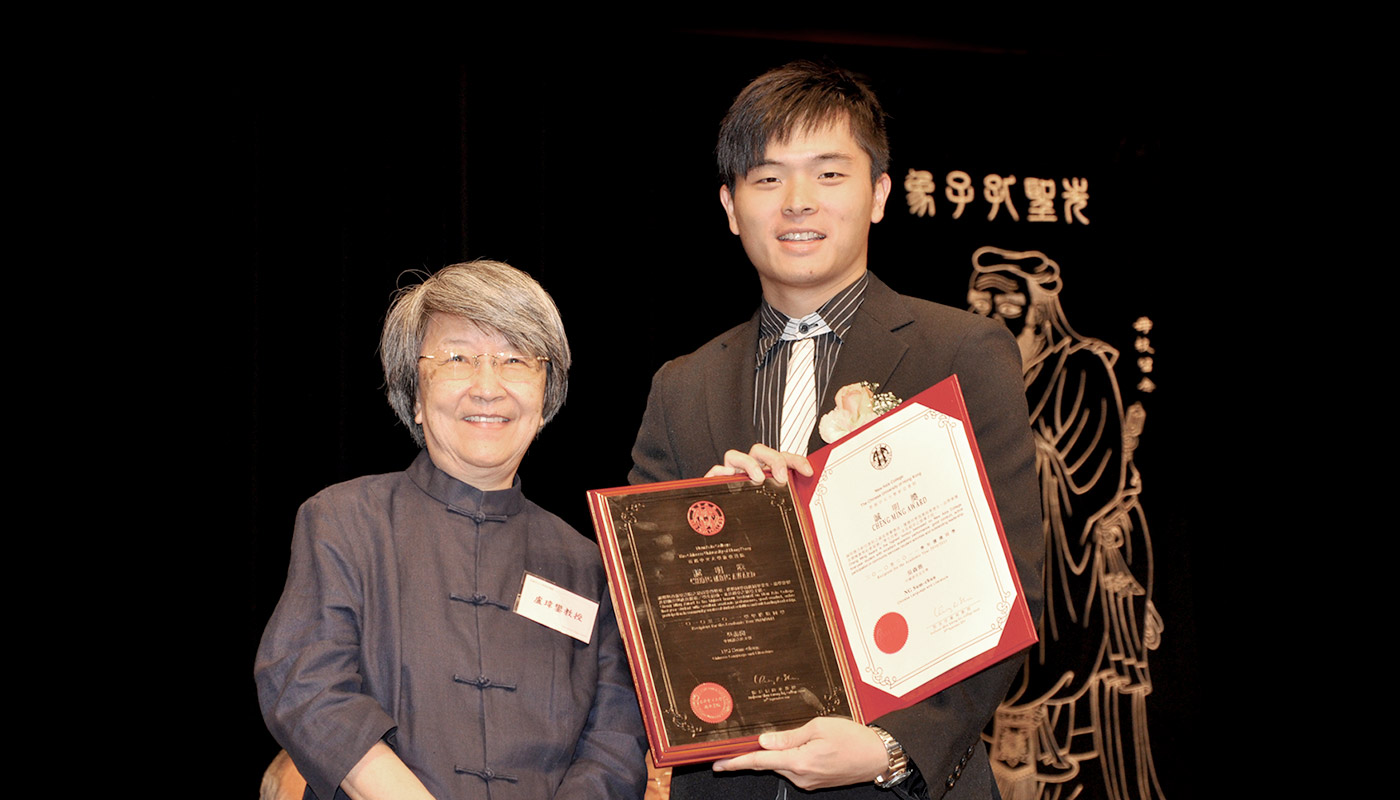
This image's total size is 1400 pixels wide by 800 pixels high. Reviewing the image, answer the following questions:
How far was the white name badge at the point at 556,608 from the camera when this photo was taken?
172 cm

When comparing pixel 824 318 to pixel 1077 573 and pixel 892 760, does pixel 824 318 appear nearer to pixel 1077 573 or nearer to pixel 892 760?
pixel 892 760

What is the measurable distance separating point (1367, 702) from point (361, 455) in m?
3.51

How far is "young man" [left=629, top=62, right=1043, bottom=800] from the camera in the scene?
1660mm

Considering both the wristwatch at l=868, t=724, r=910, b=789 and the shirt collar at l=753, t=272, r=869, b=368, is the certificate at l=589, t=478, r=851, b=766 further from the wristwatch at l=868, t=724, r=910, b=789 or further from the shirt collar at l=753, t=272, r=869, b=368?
the shirt collar at l=753, t=272, r=869, b=368

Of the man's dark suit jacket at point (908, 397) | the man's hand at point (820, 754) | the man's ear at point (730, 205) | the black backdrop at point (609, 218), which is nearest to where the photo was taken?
the man's hand at point (820, 754)

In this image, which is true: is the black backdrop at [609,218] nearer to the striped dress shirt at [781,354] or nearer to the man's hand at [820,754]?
the striped dress shirt at [781,354]

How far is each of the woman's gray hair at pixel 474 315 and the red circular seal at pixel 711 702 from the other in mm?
597

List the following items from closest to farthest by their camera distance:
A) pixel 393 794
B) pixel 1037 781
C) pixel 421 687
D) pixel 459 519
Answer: pixel 393 794, pixel 421 687, pixel 459 519, pixel 1037 781

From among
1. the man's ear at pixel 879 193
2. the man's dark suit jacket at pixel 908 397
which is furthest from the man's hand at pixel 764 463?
the man's ear at pixel 879 193

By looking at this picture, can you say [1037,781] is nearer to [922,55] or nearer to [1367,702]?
[1367,702]

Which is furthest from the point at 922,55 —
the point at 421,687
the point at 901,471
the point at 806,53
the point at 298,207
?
the point at 421,687

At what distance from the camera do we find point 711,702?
4.92 feet

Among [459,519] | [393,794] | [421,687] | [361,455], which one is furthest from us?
[361,455]

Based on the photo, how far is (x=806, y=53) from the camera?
405 centimetres
